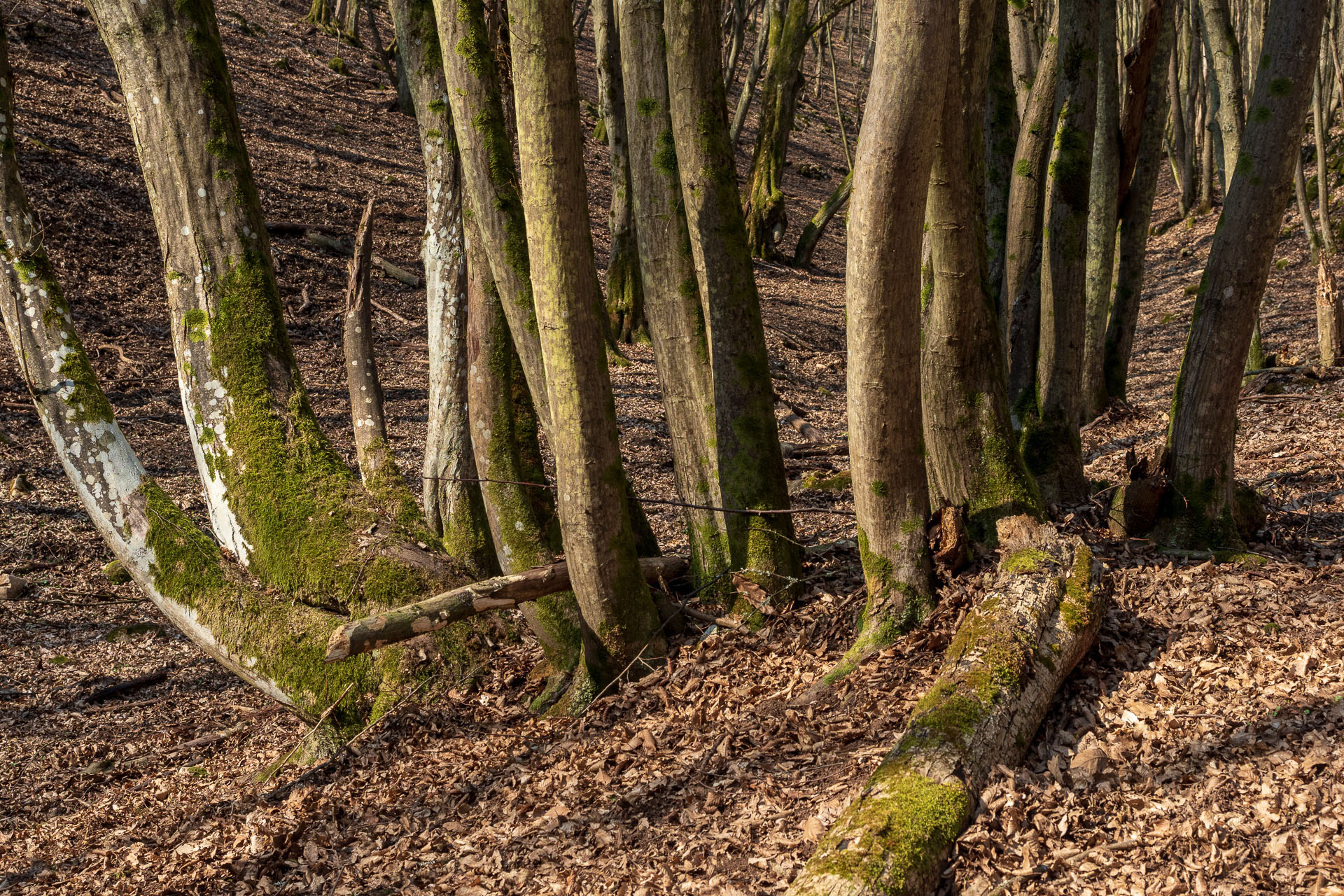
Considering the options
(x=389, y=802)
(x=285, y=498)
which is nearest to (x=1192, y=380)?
(x=389, y=802)

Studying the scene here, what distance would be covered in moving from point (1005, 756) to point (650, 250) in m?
2.88

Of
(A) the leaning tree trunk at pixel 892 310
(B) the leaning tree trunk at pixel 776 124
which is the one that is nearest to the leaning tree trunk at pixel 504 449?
(A) the leaning tree trunk at pixel 892 310

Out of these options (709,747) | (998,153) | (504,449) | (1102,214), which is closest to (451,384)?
(504,449)

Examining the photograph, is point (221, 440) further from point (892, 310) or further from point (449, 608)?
point (892, 310)

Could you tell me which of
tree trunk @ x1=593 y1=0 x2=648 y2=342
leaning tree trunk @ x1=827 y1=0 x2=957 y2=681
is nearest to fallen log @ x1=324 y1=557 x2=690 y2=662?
leaning tree trunk @ x1=827 y1=0 x2=957 y2=681

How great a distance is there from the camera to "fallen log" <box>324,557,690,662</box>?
4184 mm

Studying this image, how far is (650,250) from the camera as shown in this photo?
4.83 m

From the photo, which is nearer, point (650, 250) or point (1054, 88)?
point (650, 250)

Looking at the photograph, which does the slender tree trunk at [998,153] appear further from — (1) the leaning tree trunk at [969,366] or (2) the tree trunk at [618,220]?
(2) the tree trunk at [618,220]

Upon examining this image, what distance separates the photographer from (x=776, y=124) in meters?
16.8

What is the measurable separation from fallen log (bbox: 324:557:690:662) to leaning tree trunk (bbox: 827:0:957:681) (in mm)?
1267

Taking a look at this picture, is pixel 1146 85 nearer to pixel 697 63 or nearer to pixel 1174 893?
pixel 697 63

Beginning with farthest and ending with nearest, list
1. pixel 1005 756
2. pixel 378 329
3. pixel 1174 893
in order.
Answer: pixel 378 329 < pixel 1005 756 < pixel 1174 893

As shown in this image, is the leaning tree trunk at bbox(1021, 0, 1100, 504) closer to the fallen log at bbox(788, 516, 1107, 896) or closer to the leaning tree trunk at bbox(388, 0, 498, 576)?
the fallen log at bbox(788, 516, 1107, 896)
